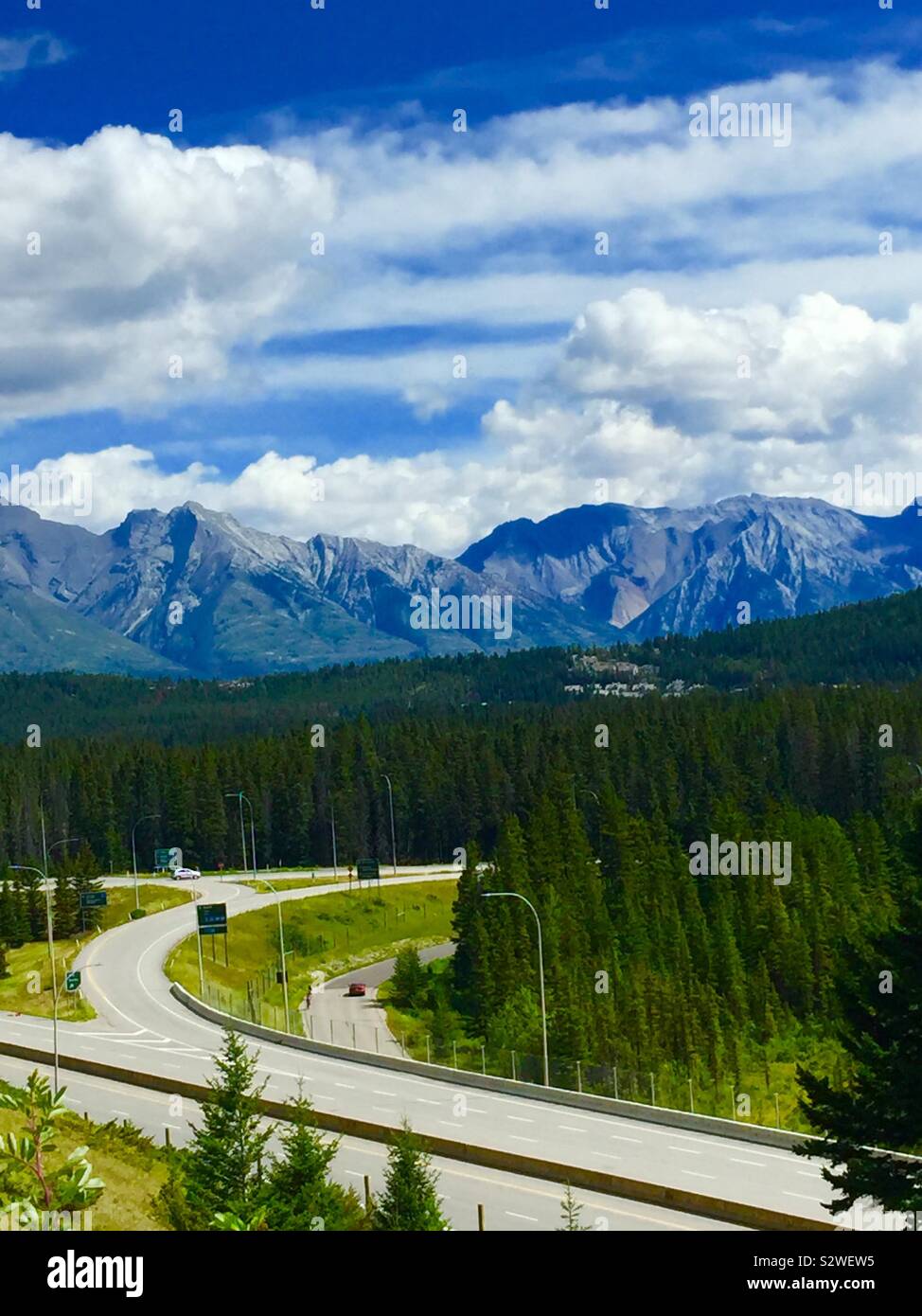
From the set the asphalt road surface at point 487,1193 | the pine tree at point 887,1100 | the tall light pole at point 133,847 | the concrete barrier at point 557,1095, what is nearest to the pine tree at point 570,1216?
the asphalt road surface at point 487,1193

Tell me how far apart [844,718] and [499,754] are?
42275 millimetres

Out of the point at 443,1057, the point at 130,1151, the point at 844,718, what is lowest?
the point at 443,1057

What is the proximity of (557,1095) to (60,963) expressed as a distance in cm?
5559

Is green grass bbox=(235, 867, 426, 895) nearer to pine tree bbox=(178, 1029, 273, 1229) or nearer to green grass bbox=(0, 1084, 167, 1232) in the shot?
green grass bbox=(0, 1084, 167, 1232)

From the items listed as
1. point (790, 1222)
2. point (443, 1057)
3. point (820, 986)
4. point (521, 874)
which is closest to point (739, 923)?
point (820, 986)

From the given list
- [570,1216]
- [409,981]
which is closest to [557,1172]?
[570,1216]

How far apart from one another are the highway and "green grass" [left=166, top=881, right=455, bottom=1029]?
20.1 feet

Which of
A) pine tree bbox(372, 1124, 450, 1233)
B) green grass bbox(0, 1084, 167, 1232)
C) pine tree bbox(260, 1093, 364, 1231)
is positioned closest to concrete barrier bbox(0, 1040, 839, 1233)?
green grass bbox(0, 1084, 167, 1232)

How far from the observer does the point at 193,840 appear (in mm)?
171000

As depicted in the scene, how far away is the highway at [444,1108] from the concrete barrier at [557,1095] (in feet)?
1.35

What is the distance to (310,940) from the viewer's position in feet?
393

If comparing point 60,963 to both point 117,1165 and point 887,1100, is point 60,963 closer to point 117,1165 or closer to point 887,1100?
point 117,1165
